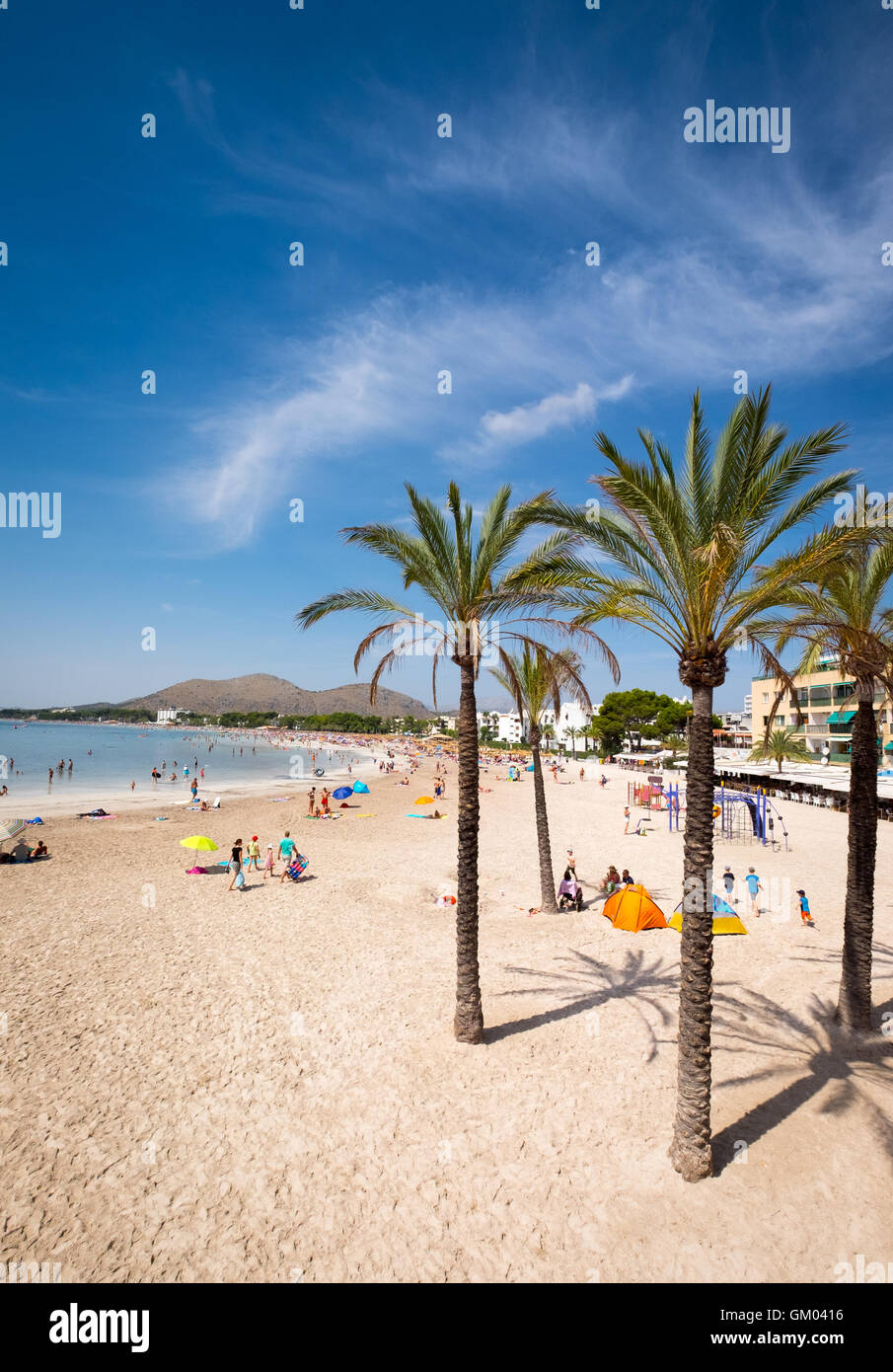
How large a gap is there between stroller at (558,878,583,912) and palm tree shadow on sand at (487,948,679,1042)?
9.61ft

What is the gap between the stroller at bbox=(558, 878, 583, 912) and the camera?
15.7 metres

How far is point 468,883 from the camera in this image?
28.4 feet

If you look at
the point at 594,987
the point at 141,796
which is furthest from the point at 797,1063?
the point at 141,796

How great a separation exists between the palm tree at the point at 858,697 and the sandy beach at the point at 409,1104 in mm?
993

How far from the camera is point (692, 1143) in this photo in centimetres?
623

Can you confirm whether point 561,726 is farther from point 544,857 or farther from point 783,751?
point 544,857

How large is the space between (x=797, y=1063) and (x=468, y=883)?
519 centimetres

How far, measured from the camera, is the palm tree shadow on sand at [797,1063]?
7.07 metres

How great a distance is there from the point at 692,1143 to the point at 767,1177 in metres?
0.85

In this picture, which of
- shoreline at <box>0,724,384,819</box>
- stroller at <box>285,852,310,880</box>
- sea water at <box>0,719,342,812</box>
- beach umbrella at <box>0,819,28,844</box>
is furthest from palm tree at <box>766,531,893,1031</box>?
sea water at <box>0,719,342,812</box>

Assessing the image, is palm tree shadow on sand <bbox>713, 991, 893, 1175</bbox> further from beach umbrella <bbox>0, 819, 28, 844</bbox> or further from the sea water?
the sea water

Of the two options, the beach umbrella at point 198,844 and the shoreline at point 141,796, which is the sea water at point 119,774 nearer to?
the shoreline at point 141,796

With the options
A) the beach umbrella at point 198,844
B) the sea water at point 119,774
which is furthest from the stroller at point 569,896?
the sea water at point 119,774
